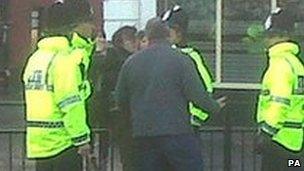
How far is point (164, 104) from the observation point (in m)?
7.82

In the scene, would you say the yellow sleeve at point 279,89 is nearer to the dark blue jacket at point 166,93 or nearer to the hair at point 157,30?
the dark blue jacket at point 166,93

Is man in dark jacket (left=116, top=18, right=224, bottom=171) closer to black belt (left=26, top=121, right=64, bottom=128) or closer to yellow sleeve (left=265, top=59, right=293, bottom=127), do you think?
yellow sleeve (left=265, top=59, right=293, bottom=127)

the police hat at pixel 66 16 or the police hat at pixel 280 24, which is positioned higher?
the police hat at pixel 66 16

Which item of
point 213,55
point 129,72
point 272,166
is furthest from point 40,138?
point 213,55

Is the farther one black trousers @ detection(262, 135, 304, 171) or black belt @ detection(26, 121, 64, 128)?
black trousers @ detection(262, 135, 304, 171)

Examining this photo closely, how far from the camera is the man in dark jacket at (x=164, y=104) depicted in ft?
25.6

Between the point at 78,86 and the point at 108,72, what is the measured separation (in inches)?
115

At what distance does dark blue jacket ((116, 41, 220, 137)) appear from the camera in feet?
25.6

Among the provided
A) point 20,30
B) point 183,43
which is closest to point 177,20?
point 183,43

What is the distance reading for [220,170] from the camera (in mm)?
10172

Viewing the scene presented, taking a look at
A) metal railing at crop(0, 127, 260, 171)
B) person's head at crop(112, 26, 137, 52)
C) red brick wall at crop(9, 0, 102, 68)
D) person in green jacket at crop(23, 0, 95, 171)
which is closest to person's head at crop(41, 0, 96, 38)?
person in green jacket at crop(23, 0, 95, 171)

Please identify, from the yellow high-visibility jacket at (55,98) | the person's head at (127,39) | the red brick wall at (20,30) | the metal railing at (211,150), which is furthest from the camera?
the red brick wall at (20,30)

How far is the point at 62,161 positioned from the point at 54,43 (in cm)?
88
